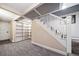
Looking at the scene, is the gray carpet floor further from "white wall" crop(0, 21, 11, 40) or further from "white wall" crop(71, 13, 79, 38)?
"white wall" crop(0, 21, 11, 40)

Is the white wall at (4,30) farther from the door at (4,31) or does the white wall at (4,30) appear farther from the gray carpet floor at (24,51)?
the gray carpet floor at (24,51)

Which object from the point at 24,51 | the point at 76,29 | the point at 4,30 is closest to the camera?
the point at 24,51

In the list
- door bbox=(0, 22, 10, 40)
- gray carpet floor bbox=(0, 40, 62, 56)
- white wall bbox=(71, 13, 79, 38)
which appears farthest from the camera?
door bbox=(0, 22, 10, 40)

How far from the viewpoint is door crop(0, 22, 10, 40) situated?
25.4ft

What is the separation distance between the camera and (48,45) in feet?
15.9

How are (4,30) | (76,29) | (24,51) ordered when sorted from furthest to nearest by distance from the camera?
(4,30)
(76,29)
(24,51)

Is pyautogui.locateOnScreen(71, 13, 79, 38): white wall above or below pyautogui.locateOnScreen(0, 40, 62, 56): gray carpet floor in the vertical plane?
above

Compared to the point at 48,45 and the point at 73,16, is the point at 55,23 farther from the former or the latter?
the point at 48,45

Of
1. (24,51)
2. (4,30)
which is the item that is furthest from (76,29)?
(4,30)

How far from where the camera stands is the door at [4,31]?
774cm

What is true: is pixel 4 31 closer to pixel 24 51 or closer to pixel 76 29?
pixel 24 51

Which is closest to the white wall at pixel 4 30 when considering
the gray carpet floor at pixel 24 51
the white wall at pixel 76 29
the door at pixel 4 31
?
the door at pixel 4 31

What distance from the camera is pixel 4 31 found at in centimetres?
812

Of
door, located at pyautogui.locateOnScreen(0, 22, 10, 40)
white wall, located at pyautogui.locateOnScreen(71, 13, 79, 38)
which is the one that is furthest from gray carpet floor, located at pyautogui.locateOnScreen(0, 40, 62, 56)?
door, located at pyautogui.locateOnScreen(0, 22, 10, 40)
